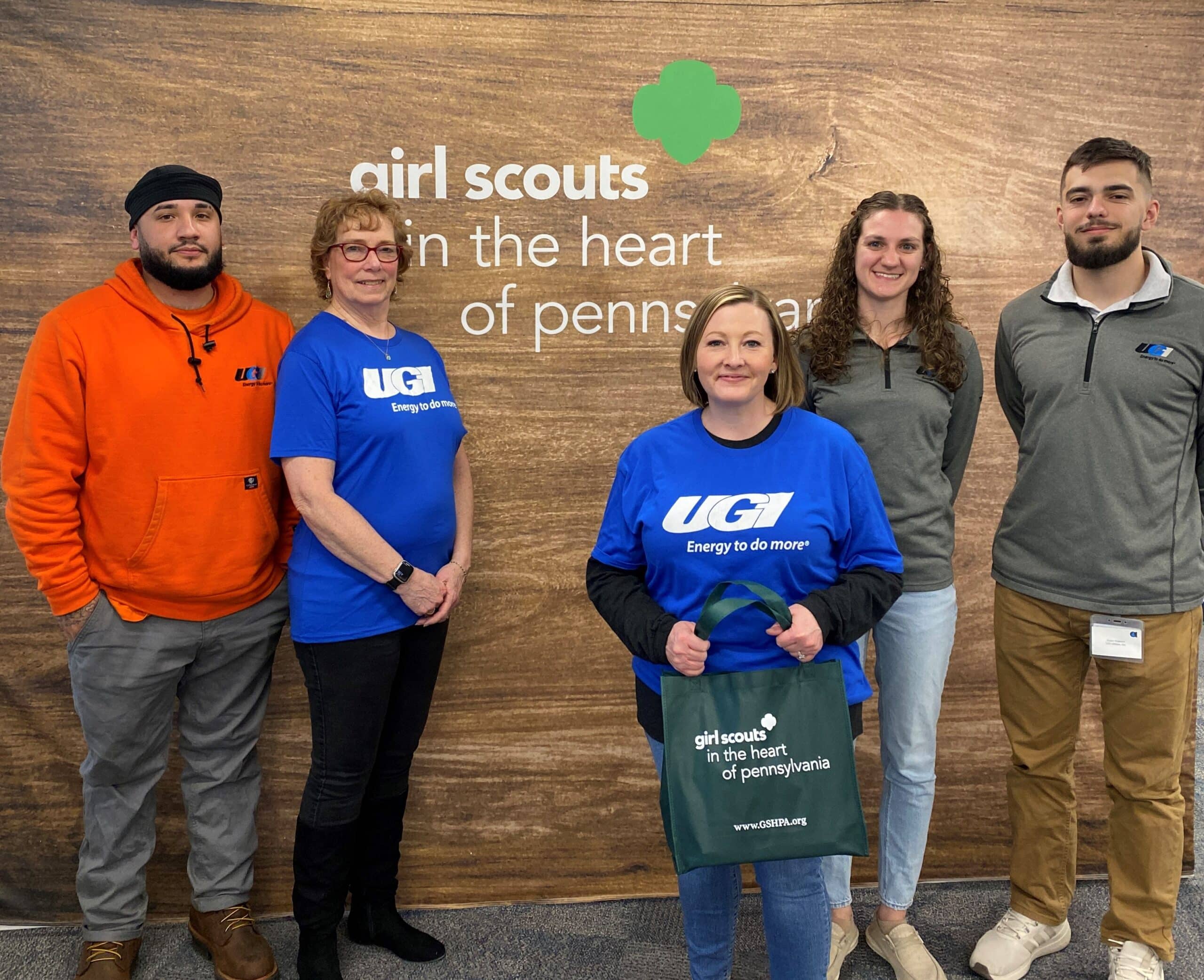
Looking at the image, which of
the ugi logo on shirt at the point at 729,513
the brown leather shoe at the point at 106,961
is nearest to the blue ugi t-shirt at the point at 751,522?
the ugi logo on shirt at the point at 729,513

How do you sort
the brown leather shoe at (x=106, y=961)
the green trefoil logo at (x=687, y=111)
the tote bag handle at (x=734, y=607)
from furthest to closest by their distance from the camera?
the green trefoil logo at (x=687, y=111) → the brown leather shoe at (x=106, y=961) → the tote bag handle at (x=734, y=607)

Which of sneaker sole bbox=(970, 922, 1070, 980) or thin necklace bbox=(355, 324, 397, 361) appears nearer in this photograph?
thin necklace bbox=(355, 324, 397, 361)

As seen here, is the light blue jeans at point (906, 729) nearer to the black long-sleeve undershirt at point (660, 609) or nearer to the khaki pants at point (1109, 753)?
the khaki pants at point (1109, 753)

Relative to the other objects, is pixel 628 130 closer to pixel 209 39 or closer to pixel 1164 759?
pixel 209 39

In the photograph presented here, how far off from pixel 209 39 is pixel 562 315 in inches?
39.6

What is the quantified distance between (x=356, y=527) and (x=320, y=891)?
2.66 feet

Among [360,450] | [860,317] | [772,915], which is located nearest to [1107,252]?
[860,317]

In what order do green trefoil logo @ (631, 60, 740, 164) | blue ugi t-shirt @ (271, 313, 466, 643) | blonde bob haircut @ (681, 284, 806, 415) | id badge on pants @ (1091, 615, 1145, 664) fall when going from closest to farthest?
blonde bob haircut @ (681, 284, 806, 415)
blue ugi t-shirt @ (271, 313, 466, 643)
id badge on pants @ (1091, 615, 1145, 664)
green trefoil logo @ (631, 60, 740, 164)

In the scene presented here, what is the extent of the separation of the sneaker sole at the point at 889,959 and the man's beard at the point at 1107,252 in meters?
1.55

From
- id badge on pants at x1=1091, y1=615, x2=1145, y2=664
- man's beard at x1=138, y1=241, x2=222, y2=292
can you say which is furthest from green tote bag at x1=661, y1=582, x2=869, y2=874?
man's beard at x1=138, y1=241, x2=222, y2=292

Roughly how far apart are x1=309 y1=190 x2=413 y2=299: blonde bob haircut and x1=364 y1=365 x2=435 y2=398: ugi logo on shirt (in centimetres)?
24

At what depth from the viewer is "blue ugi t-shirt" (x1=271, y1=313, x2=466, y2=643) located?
71.2 inches

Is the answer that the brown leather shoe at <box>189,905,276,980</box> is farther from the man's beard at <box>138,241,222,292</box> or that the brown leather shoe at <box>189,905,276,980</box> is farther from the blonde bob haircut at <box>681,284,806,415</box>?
the blonde bob haircut at <box>681,284,806,415</box>

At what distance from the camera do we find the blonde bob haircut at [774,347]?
61.7 inches
